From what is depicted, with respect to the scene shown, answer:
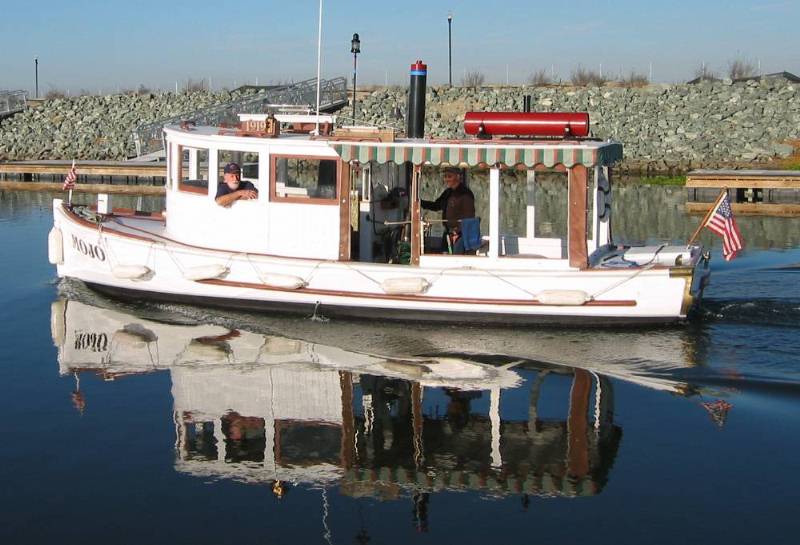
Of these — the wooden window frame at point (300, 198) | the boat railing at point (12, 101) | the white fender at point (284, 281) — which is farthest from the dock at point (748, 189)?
the boat railing at point (12, 101)

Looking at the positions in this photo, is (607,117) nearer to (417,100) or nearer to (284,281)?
(417,100)

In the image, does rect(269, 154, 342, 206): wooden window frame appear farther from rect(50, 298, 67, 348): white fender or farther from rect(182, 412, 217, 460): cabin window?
rect(182, 412, 217, 460): cabin window

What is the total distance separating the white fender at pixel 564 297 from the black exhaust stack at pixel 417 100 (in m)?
3.55

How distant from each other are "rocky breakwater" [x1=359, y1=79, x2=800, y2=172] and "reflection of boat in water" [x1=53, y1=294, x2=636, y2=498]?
86.6 feet

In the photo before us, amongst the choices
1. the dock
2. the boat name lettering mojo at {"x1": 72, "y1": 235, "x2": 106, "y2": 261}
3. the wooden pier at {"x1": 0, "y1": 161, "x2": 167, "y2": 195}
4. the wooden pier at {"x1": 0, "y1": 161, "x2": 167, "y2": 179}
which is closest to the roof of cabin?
the boat name lettering mojo at {"x1": 72, "y1": 235, "x2": 106, "y2": 261}

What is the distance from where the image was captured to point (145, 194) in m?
34.0

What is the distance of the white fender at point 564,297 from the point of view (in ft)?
45.3

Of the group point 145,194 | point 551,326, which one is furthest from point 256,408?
point 145,194

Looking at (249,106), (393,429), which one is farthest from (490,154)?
(249,106)

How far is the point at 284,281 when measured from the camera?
14.5 meters

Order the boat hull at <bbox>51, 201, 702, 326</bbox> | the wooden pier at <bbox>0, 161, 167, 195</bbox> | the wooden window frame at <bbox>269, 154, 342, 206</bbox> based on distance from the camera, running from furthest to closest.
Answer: the wooden pier at <bbox>0, 161, 167, 195</bbox>
the wooden window frame at <bbox>269, 154, 342, 206</bbox>
the boat hull at <bbox>51, 201, 702, 326</bbox>

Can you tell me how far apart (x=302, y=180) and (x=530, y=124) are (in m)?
3.35

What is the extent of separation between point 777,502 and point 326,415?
4401mm

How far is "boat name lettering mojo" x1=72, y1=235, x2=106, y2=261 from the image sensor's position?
52.4 ft
